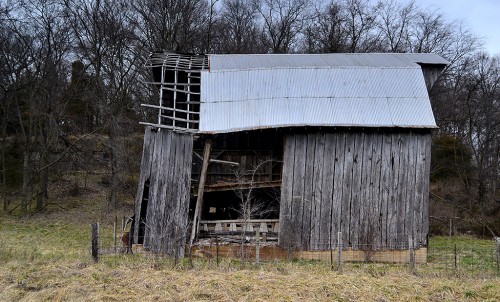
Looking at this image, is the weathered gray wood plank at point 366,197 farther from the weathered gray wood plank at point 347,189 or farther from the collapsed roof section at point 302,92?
the collapsed roof section at point 302,92

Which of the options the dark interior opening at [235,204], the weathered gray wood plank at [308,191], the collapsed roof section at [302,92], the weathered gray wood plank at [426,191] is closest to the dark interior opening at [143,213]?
the collapsed roof section at [302,92]

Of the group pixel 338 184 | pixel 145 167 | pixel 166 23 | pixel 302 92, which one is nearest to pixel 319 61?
pixel 302 92

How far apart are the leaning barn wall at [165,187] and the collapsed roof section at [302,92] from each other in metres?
0.68

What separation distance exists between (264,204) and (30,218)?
1475 centimetres

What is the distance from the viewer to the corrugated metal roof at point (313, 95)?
16906 millimetres

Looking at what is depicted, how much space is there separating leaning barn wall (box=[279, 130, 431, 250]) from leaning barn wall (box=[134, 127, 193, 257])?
3.48 m

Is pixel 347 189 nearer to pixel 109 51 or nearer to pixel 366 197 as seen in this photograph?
pixel 366 197

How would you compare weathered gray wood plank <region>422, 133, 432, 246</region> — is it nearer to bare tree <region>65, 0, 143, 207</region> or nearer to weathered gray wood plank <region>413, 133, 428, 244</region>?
weathered gray wood plank <region>413, 133, 428, 244</region>

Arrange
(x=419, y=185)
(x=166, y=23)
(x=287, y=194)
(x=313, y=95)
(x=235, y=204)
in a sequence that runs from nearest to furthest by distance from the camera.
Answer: (x=287, y=194) → (x=419, y=185) → (x=313, y=95) → (x=235, y=204) → (x=166, y=23)

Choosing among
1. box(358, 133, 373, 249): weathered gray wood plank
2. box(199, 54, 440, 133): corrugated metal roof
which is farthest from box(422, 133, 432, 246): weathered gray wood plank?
box(358, 133, 373, 249): weathered gray wood plank

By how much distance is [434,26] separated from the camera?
1522 inches

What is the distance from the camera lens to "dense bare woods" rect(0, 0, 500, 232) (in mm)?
29453

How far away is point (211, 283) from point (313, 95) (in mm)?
9924

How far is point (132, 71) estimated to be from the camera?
111ft
